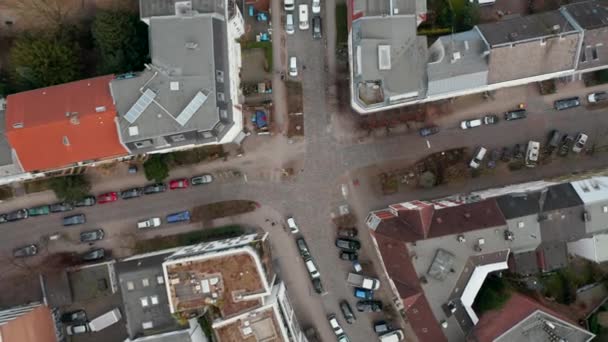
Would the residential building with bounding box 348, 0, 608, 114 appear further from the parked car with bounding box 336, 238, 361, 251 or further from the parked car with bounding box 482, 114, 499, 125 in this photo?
the parked car with bounding box 336, 238, 361, 251

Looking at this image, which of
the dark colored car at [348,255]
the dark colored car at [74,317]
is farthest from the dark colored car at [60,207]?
the dark colored car at [348,255]

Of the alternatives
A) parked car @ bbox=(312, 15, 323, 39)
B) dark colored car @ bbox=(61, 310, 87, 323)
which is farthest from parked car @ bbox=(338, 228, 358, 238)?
dark colored car @ bbox=(61, 310, 87, 323)

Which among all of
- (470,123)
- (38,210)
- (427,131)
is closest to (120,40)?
(38,210)

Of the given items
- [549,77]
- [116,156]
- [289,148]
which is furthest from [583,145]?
[116,156]

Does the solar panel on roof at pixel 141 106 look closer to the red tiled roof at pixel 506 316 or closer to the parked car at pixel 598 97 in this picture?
the red tiled roof at pixel 506 316

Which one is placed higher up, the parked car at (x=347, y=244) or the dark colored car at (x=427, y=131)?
the dark colored car at (x=427, y=131)

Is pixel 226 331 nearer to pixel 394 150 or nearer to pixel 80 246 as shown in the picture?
pixel 80 246
